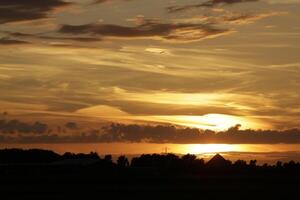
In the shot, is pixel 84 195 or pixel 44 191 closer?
pixel 84 195

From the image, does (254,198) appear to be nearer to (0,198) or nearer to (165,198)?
(165,198)

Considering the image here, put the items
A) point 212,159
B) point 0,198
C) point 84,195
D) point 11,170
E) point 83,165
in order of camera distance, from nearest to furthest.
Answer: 1. point 0,198
2. point 84,195
3. point 11,170
4. point 83,165
5. point 212,159

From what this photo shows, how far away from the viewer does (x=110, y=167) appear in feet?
470

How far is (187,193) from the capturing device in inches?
2335

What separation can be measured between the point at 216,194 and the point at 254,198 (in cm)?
525

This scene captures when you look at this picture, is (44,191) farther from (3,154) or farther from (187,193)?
(3,154)

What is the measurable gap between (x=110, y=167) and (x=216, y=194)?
86.9 m

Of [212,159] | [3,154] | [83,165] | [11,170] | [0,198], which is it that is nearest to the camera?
[0,198]

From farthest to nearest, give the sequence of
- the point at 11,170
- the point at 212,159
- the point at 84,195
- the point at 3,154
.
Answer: the point at 3,154 → the point at 212,159 → the point at 11,170 → the point at 84,195

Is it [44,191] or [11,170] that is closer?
[44,191]

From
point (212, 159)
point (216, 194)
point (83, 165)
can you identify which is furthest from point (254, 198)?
point (212, 159)

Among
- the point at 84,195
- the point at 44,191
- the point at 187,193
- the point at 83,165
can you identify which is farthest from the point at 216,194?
the point at 83,165

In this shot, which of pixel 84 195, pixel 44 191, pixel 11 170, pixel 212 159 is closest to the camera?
pixel 84 195

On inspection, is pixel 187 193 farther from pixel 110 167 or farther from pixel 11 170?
pixel 110 167
